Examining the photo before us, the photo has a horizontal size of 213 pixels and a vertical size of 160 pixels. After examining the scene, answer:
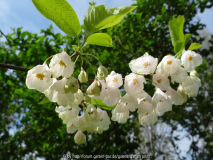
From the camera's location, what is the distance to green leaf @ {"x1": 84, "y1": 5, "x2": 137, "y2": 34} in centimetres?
101

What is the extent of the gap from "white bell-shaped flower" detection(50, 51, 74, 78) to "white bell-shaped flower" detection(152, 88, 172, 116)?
538 millimetres

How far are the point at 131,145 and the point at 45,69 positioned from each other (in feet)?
12.4

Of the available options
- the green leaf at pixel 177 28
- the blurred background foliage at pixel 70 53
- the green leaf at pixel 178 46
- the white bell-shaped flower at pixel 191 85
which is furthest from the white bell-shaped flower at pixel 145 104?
the blurred background foliage at pixel 70 53

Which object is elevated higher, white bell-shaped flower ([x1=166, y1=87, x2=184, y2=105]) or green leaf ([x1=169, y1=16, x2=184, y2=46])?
green leaf ([x1=169, y1=16, x2=184, y2=46])

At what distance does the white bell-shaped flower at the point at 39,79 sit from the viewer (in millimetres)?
1107

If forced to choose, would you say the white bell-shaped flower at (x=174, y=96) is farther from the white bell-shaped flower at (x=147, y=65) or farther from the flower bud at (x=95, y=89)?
the flower bud at (x=95, y=89)

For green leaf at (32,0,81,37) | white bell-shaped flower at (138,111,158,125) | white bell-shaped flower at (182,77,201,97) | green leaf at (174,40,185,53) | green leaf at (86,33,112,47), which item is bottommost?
white bell-shaped flower at (138,111,158,125)

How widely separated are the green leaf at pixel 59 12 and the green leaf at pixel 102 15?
0.08 meters

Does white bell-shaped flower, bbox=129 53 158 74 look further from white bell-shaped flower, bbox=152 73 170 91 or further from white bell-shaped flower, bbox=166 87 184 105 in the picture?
white bell-shaped flower, bbox=166 87 184 105

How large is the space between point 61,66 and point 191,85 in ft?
2.55

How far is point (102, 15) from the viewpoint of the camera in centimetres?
103

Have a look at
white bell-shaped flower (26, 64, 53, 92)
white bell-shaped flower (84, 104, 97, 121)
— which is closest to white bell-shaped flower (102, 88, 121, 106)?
white bell-shaped flower (84, 104, 97, 121)

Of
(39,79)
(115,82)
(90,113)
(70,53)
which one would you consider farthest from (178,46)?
(70,53)

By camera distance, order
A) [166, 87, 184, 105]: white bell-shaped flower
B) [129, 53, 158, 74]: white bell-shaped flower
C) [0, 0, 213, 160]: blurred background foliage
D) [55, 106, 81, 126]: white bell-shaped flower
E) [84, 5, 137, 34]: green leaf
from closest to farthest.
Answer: [84, 5, 137, 34]: green leaf
[129, 53, 158, 74]: white bell-shaped flower
[166, 87, 184, 105]: white bell-shaped flower
[55, 106, 81, 126]: white bell-shaped flower
[0, 0, 213, 160]: blurred background foliage
